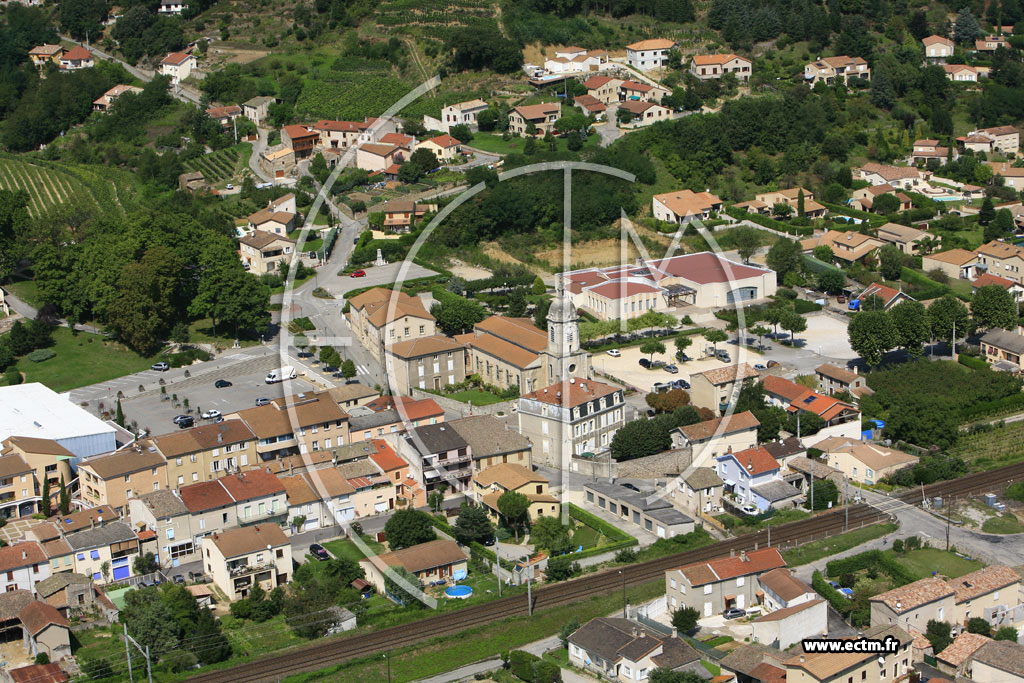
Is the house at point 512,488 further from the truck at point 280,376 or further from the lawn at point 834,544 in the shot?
the truck at point 280,376

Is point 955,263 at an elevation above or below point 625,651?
below

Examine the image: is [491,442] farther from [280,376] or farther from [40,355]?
[40,355]

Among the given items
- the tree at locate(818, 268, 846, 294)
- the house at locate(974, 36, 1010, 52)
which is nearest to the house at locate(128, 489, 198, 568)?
the tree at locate(818, 268, 846, 294)

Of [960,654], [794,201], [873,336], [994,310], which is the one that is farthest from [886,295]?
[960,654]

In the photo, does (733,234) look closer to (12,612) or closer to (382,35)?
(382,35)

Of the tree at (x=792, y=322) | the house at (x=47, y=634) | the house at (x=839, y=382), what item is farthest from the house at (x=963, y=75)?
the house at (x=47, y=634)

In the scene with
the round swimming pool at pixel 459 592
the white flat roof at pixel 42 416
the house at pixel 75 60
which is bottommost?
the round swimming pool at pixel 459 592

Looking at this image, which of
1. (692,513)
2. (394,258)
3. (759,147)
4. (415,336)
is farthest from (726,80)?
(692,513)
